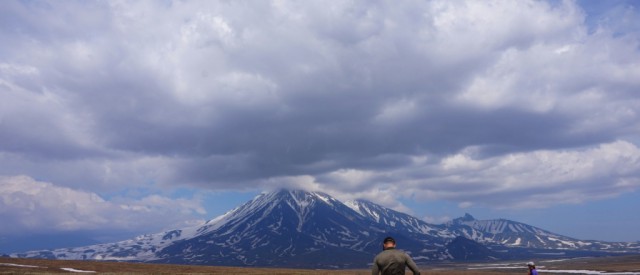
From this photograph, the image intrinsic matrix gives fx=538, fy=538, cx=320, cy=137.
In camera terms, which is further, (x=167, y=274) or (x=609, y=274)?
(x=609, y=274)

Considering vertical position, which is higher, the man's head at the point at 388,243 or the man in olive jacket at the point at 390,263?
the man's head at the point at 388,243

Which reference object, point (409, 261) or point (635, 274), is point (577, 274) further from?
point (409, 261)

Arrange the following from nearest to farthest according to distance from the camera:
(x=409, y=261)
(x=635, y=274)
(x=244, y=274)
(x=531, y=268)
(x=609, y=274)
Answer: (x=409, y=261) → (x=531, y=268) → (x=244, y=274) → (x=635, y=274) → (x=609, y=274)

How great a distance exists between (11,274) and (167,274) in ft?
102

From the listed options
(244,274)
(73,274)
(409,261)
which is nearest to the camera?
(409,261)

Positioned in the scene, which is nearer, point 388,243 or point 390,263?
point 390,263

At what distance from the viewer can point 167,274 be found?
8494cm

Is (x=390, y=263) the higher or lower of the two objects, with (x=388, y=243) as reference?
lower

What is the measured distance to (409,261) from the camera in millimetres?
14703

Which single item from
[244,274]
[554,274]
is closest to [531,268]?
[244,274]

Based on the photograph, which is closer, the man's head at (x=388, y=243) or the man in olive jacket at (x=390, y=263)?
the man in olive jacket at (x=390, y=263)

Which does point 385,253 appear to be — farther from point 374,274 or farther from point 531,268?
point 531,268

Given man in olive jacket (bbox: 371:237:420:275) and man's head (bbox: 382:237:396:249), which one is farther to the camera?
man's head (bbox: 382:237:396:249)

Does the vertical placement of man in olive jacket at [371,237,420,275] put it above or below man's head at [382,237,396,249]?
below
